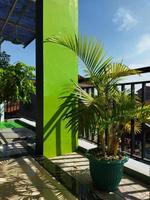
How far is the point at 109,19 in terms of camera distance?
8.46 metres

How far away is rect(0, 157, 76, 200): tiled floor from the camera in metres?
2.41

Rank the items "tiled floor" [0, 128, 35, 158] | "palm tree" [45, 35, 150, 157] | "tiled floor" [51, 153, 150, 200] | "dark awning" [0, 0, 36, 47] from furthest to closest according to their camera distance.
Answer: "dark awning" [0, 0, 36, 47]
"tiled floor" [0, 128, 35, 158]
"palm tree" [45, 35, 150, 157]
"tiled floor" [51, 153, 150, 200]

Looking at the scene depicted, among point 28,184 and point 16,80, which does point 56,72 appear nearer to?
point 28,184

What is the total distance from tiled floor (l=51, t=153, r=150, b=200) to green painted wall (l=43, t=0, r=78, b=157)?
0.87 feet

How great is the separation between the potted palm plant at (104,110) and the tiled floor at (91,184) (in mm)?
101

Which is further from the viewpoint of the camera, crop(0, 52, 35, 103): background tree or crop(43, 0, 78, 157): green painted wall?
crop(0, 52, 35, 103): background tree

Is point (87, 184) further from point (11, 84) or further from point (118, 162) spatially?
point (11, 84)

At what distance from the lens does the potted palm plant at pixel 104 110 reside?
244 centimetres

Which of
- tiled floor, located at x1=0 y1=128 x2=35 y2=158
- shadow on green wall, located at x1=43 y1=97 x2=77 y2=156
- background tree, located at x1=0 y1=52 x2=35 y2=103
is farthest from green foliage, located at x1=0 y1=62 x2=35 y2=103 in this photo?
shadow on green wall, located at x1=43 y1=97 x2=77 y2=156

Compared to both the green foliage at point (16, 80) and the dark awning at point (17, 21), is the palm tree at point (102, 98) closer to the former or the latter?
the green foliage at point (16, 80)

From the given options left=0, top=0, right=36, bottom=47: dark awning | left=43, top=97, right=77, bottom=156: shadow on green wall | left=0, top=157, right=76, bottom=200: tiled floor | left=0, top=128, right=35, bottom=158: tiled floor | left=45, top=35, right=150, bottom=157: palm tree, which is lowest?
left=0, top=157, right=76, bottom=200: tiled floor

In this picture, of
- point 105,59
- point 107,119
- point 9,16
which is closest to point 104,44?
point 105,59

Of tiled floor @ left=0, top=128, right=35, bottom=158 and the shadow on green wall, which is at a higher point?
the shadow on green wall

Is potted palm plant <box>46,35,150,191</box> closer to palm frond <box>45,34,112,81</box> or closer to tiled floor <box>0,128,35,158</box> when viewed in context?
palm frond <box>45,34,112,81</box>
